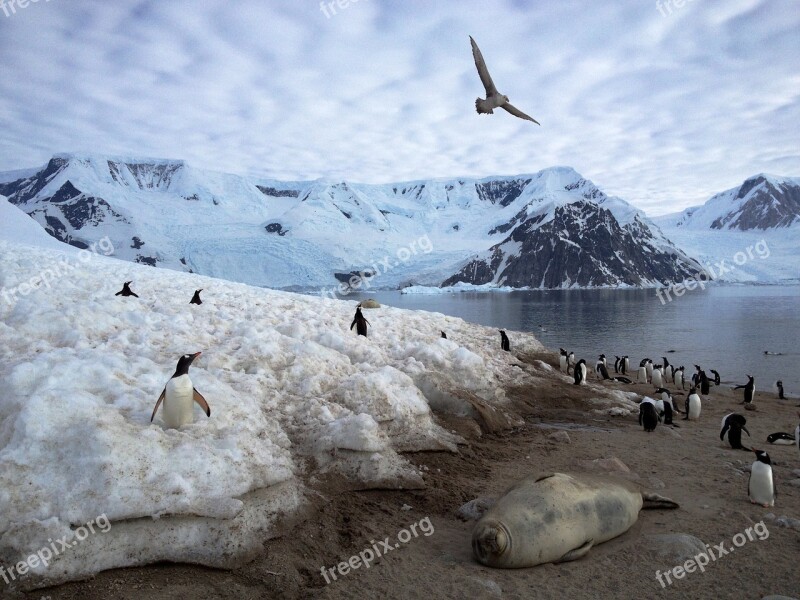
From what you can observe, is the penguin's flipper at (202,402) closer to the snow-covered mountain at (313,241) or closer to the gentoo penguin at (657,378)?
the gentoo penguin at (657,378)

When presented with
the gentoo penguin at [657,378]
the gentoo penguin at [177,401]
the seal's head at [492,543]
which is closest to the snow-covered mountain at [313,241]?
the gentoo penguin at [657,378]

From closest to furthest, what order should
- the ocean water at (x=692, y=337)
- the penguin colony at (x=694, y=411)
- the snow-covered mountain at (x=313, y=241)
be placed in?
the penguin colony at (x=694, y=411), the ocean water at (x=692, y=337), the snow-covered mountain at (x=313, y=241)

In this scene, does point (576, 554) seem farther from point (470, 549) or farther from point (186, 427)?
point (186, 427)

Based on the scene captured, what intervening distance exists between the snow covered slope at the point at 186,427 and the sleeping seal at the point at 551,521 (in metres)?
1.88

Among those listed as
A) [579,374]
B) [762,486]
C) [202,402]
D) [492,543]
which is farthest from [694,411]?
[202,402]

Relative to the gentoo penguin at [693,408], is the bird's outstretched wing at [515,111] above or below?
above

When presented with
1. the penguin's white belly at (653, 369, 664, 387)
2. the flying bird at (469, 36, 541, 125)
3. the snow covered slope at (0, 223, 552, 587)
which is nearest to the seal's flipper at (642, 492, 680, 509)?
the snow covered slope at (0, 223, 552, 587)

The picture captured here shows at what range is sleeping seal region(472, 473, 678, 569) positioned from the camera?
5488 mm

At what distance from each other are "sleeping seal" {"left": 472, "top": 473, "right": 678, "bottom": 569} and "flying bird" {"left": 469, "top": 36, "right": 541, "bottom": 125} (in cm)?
535

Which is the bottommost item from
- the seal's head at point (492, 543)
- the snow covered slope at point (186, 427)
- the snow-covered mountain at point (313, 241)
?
the seal's head at point (492, 543)

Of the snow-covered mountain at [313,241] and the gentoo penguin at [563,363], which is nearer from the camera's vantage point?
the gentoo penguin at [563,363]

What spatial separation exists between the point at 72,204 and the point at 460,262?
14491cm

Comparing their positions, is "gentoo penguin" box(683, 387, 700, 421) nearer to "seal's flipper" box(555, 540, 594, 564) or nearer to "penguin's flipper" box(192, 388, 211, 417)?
"seal's flipper" box(555, 540, 594, 564)

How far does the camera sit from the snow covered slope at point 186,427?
496 centimetres
